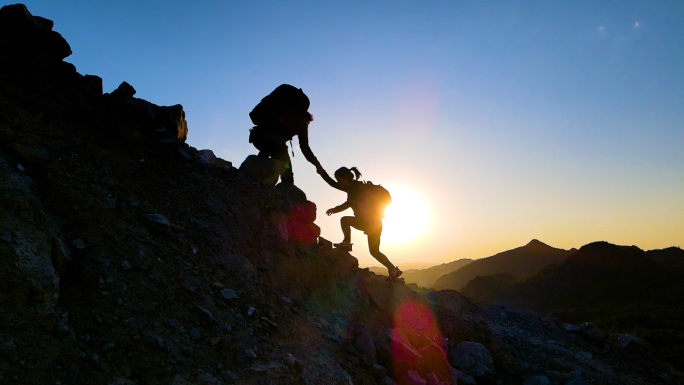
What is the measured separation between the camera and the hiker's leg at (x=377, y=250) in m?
8.80

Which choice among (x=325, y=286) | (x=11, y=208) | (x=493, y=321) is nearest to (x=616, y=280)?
(x=493, y=321)

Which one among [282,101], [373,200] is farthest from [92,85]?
[373,200]

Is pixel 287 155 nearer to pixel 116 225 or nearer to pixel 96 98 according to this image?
pixel 96 98

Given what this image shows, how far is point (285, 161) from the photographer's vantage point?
8.62 m

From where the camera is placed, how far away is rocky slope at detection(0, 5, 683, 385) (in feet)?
11.2

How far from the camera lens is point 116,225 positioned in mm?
4691

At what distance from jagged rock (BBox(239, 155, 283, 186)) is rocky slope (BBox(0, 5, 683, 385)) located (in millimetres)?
199

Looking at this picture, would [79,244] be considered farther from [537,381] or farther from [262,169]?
[537,381]

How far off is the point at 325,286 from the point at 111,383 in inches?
174

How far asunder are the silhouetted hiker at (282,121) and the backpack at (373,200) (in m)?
1.21

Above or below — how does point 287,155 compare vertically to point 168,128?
below

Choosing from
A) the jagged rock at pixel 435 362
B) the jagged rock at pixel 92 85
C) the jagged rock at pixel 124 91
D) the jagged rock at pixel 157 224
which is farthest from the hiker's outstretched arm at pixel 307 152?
the jagged rock at pixel 435 362

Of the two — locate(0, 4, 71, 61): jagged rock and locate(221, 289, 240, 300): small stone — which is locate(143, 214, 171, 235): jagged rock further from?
locate(0, 4, 71, 61): jagged rock

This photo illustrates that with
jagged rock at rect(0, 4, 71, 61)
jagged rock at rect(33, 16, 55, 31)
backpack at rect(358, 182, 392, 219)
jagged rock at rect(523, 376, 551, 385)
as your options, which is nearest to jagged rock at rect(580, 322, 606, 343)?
jagged rock at rect(523, 376, 551, 385)
